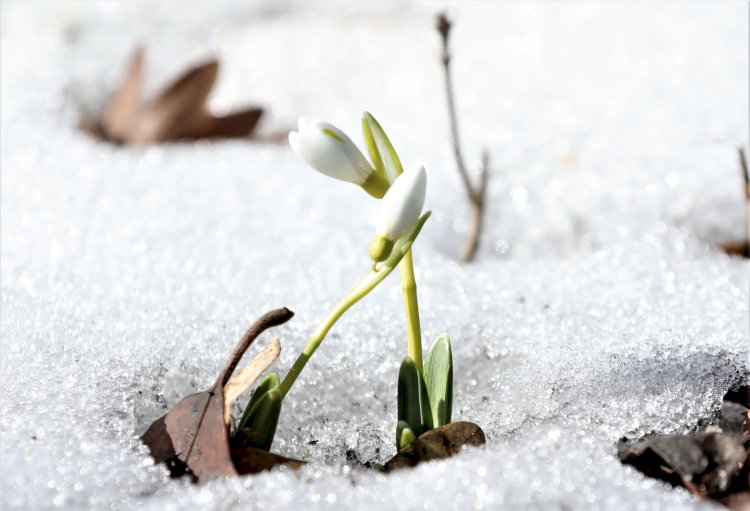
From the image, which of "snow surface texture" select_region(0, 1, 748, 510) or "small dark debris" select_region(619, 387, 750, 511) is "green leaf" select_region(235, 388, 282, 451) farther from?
"small dark debris" select_region(619, 387, 750, 511)


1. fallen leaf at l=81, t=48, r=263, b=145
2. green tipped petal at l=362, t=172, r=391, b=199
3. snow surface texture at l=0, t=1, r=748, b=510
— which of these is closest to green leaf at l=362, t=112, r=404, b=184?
green tipped petal at l=362, t=172, r=391, b=199

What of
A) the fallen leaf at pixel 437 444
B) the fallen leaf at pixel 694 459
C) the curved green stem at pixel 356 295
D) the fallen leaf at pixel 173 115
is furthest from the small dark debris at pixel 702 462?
the fallen leaf at pixel 173 115

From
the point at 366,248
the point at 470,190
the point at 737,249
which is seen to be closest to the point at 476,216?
the point at 470,190

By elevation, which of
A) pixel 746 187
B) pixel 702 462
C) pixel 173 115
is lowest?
pixel 702 462

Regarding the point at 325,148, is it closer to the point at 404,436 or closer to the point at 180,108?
the point at 404,436

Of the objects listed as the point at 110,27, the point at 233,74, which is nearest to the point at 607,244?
the point at 233,74

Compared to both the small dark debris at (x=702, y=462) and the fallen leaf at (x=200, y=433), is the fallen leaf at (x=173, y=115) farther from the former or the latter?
the small dark debris at (x=702, y=462)

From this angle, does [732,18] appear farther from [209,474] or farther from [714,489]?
[209,474]
